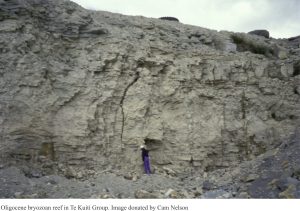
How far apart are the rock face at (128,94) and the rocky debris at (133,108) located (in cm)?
4

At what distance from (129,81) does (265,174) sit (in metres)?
5.58

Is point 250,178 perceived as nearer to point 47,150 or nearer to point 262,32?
point 47,150

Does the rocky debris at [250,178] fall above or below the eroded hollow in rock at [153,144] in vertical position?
below

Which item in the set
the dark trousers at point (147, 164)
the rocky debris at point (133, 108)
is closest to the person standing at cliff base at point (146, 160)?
the dark trousers at point (147, 164)

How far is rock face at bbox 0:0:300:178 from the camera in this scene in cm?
1398

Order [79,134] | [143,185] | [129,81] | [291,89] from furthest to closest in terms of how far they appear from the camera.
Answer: [291,89]
[129,81]
[79,134]
[143,185]

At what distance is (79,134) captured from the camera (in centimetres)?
1441

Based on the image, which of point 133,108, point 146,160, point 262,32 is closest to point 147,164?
point 146,160

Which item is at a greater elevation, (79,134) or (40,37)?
(40,37)

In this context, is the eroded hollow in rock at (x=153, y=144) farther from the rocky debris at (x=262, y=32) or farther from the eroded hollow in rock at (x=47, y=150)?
the rocky debris at (x=262, y=32)

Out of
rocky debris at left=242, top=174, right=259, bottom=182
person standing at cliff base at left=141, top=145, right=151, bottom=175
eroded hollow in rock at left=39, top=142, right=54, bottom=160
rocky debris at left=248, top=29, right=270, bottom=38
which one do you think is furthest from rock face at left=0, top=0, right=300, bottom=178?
rocky debris at left=248, top=29, right=270, bottom=38

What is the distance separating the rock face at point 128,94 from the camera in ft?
45.9
